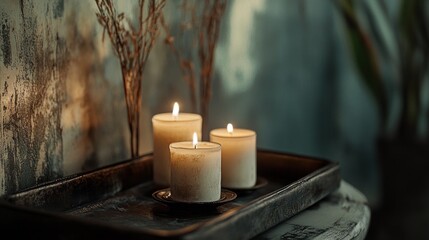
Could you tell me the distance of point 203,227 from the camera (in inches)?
32.0

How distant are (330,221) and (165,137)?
0.93ft

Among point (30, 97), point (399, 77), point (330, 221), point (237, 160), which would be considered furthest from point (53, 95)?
point (399, 77)

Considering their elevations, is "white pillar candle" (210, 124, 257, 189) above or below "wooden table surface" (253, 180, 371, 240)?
above

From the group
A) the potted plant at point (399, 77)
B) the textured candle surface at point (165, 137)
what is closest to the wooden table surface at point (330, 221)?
the textured candle surface at point (165, 137)

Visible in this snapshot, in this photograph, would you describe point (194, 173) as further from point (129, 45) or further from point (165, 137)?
point (129, 45)

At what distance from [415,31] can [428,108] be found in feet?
0.95

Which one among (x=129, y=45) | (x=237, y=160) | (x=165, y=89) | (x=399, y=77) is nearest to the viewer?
(x=237, y=160)

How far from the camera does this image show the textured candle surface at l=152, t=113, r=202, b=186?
1.15 m

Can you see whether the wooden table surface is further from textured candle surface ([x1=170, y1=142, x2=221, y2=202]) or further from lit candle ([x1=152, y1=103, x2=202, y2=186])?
lit candle ([x1=152, y1=103, x2=202, y2=186])

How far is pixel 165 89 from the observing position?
4.55ft

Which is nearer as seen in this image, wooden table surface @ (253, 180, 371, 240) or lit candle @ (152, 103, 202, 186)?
wooden table surface @ (253, 180, 371, 240)

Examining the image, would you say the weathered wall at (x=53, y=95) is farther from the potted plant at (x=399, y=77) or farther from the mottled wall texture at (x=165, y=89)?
the potted plant at (x=399, y=77)

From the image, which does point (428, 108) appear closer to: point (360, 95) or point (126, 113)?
point (360, 95)

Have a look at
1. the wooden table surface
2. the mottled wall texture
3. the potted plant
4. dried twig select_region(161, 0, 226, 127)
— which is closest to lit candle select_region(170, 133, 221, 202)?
the wooden table surface
